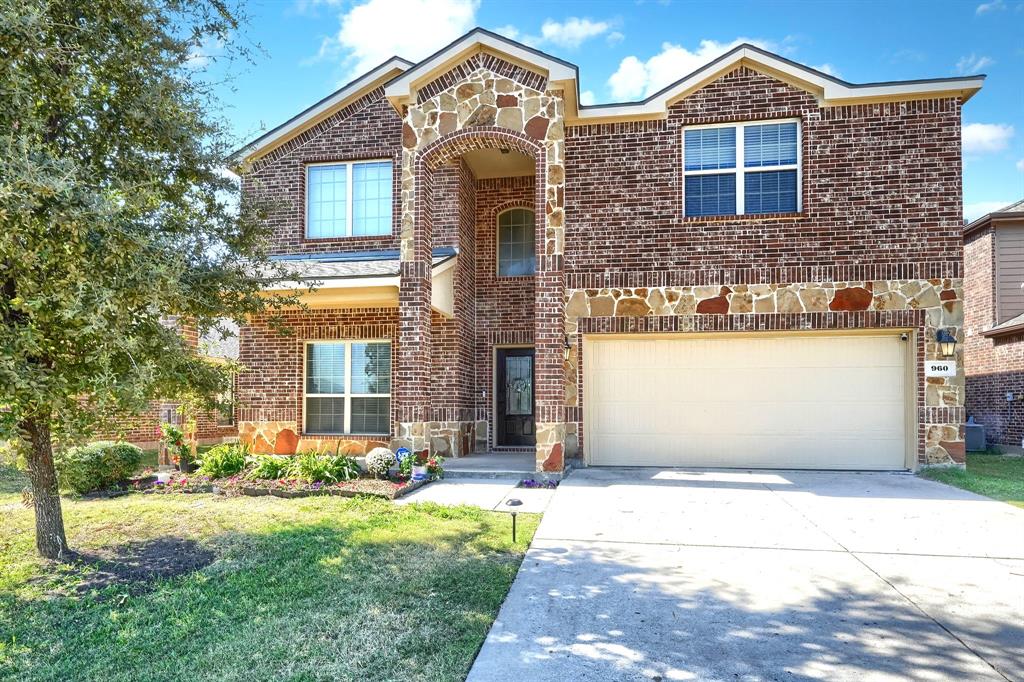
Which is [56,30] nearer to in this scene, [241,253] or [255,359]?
[241,253]

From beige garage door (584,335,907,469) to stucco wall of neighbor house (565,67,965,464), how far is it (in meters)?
0.41

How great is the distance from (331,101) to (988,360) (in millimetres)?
16485

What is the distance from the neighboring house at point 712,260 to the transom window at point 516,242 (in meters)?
1.72

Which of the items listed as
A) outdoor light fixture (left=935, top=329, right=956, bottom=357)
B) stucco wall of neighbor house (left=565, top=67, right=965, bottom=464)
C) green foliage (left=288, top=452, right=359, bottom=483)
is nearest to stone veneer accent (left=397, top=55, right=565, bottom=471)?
stucco wall of neighbor house (left=565, top=67, right=965, bottom=464)

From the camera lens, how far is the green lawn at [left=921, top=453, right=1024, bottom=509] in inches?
319

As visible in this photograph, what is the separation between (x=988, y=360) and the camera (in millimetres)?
14562

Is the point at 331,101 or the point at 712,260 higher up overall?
the point at 331,101

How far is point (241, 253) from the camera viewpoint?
6.12m

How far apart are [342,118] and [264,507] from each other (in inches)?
349

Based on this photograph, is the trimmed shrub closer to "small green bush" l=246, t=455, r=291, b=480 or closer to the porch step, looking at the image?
the porch step

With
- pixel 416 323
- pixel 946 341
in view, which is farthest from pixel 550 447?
pixel 946 341

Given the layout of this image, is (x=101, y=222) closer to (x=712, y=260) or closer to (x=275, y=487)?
(x=275, y=487)

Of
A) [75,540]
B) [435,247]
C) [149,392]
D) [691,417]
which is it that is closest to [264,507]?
[75,540]

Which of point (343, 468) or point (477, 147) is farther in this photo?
point (477, 147)
